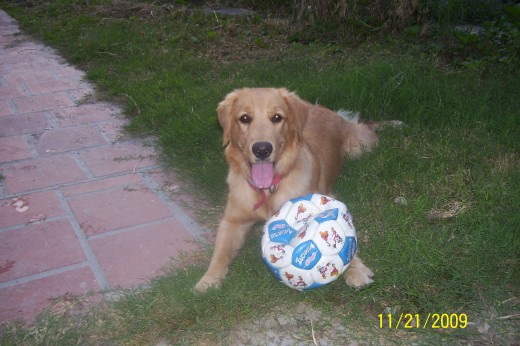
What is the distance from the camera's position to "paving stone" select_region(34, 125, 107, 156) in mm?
5043

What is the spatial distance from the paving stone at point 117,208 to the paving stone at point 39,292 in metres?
0.51

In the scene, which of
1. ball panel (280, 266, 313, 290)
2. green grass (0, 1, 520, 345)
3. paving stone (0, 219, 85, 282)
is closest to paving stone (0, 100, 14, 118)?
green grass (0, 1, 520, 345)

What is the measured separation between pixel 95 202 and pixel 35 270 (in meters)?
0.90

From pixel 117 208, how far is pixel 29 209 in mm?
659

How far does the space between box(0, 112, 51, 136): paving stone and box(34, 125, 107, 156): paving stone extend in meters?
0.22

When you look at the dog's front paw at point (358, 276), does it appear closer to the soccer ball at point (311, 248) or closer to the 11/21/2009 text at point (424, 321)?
the soccer ball at point (311, 248)

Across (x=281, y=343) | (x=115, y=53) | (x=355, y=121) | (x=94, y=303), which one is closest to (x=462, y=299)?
(x=281, y=343)

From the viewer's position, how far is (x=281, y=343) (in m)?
2.57

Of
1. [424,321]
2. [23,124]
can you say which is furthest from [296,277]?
[23,124]

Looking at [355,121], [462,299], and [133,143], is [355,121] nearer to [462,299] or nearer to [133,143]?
[133,143]

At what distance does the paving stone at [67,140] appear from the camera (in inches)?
199

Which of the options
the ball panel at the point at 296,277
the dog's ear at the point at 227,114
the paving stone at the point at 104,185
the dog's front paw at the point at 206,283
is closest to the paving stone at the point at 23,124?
the paving stone at the point at 104,185

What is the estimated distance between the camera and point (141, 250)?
3449mm

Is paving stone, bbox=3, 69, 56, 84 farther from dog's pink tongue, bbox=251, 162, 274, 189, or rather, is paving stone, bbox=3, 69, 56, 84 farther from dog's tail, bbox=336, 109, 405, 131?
dog's pink tongue, bbox=251, 162, 274, 189
